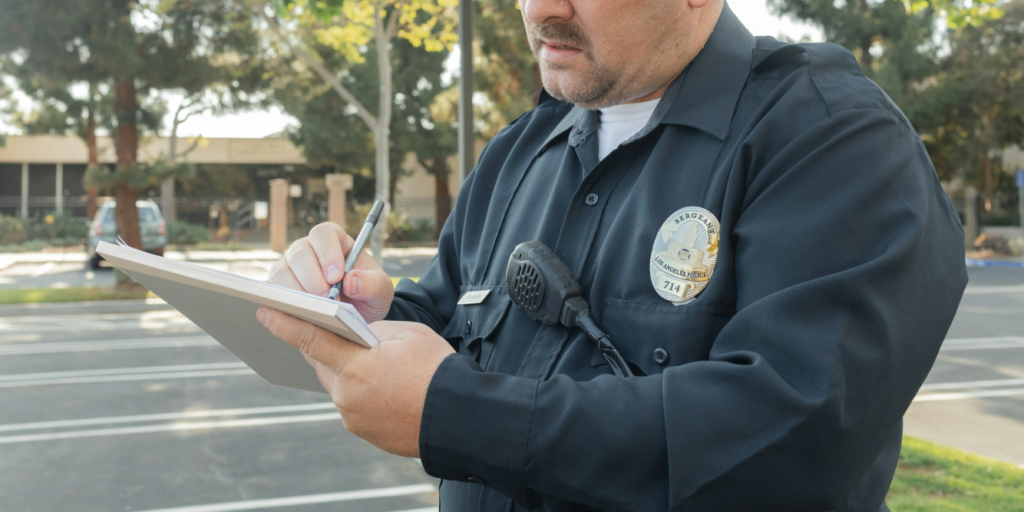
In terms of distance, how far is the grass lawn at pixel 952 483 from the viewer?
398cm

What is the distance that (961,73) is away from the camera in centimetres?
2638

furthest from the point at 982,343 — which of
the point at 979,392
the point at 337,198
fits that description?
the point at 337,198

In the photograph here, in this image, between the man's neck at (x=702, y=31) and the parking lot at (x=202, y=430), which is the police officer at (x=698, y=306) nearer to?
the man's neck at (x=702, y=31)

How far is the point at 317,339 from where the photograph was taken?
47.2 inches

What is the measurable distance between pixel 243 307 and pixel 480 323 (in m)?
0.52

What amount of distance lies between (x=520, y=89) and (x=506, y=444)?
22.3 m

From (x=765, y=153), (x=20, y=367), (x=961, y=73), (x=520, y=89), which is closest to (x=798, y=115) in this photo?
(x=765, y=153)

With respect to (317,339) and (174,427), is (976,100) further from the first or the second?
(317,339)

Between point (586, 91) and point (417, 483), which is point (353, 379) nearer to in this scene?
point (586, 91)

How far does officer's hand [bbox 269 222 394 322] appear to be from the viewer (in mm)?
1603

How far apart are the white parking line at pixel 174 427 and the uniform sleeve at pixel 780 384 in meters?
5.56

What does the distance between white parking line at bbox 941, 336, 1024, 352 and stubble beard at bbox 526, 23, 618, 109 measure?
30.3 feet

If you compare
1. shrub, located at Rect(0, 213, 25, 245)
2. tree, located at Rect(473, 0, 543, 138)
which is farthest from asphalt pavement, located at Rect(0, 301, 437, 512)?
shrub, located at Rect(0, 213, 25, 245)

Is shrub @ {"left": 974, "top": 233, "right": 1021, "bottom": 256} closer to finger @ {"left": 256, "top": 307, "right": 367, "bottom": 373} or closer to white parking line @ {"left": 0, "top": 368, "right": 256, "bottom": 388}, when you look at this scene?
white parking line @ {"left": 0, "top": 368, "right": 256, "bottom": 388}
